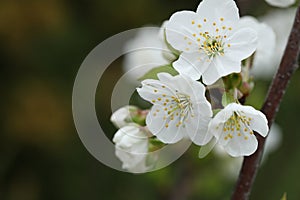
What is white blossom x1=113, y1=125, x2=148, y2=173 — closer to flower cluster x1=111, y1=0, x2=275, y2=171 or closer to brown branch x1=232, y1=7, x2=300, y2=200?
flower cluster x1=111, y1=0, x2=275, y2=171

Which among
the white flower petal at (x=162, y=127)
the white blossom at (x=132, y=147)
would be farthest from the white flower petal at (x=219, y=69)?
the white blossom at (x=132, y=147)

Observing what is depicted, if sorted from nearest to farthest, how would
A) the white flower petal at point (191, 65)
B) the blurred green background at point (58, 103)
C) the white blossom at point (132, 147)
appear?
Result: the white flower petal at point (191, 65) → the white blossom at point (132, 147) → the blurred green background at point (58, 103)

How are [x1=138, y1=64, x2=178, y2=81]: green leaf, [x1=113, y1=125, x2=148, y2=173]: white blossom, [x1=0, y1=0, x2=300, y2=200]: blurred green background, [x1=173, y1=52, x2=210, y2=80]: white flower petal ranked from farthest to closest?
[x1=0, y1=0, x2=300, y2=200]: blurred green background → [x1=113, y1=125, x2=148, y2=173]: white blossom → [x1=138, y1=64, x2=178, y2=81]: green leaf → [x1=173, y1=52, x2=210, y2=80]: white flower petal

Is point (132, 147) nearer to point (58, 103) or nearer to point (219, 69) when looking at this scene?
point (219, 69)

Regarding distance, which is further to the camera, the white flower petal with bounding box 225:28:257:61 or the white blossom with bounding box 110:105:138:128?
the white blossom with bounding box 110:105:138:128

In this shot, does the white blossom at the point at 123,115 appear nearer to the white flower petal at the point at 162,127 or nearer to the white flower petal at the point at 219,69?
the white flower petal at the point at 162,127

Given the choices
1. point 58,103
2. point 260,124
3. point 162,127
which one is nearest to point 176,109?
point 162,127

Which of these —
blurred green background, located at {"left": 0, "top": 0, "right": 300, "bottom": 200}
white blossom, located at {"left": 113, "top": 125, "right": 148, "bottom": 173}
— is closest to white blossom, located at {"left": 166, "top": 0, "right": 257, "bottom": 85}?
white blossom, located at {"left": 113, "top": 125, "right": 148, "bottom": 173}
